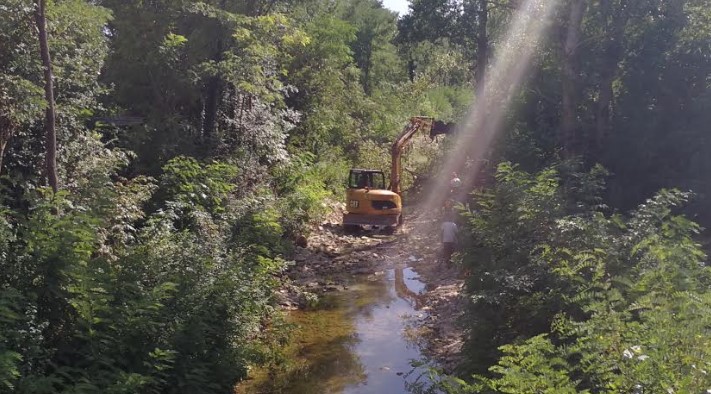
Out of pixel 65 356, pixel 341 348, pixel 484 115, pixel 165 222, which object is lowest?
pixel 341 348

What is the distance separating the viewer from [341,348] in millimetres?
10219

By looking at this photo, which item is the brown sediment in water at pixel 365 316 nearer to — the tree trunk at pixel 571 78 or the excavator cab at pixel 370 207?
the excavator cab at pixel 370 207

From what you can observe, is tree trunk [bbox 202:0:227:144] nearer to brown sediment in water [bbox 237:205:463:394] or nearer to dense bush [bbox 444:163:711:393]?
brown sediment in water [bbox 237:205:463:394]

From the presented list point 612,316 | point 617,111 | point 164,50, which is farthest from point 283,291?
point 617,111

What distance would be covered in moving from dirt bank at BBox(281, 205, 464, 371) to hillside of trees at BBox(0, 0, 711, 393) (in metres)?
0.79

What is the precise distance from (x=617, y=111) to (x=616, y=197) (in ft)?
8.77

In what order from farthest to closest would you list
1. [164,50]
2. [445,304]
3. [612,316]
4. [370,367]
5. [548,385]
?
[164,50] < [445,304] < [370,367] < [612,316] < [548,385]

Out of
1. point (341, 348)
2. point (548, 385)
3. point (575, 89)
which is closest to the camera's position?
point (548, 385)

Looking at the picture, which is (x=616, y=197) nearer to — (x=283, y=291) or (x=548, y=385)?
(x=283, y=291)

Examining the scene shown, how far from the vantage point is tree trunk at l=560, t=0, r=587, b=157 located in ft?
51.9

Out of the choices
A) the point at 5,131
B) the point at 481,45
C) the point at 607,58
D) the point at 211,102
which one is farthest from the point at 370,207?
the point at 481,45

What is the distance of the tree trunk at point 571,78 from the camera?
15.8 m

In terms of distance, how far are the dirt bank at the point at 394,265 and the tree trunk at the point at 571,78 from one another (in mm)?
4482

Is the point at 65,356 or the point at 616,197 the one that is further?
the point at 616,197
